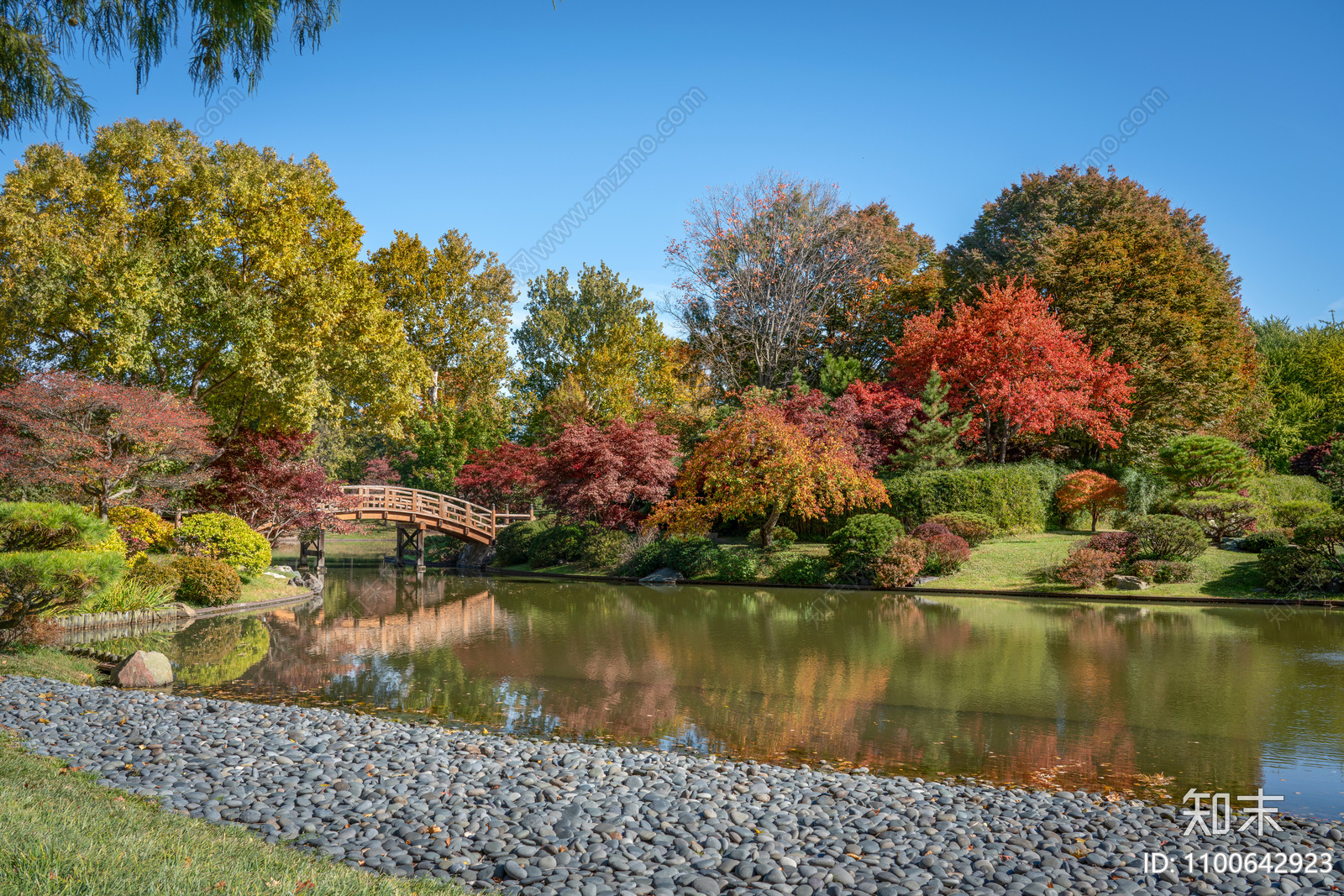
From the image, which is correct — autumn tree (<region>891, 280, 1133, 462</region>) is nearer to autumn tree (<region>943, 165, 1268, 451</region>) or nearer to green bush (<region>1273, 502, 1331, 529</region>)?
autumn tree (<region>943, 165, 1268, 451</region>)

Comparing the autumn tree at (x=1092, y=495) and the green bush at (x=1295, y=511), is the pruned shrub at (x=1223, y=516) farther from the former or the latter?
the autumn tree at (x=1092, y=495)

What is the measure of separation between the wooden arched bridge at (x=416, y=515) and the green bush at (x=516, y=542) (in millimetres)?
677

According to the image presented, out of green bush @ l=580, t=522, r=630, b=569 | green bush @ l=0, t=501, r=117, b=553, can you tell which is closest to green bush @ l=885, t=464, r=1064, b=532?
green bush @ l=580, t=522, r=630, b=569

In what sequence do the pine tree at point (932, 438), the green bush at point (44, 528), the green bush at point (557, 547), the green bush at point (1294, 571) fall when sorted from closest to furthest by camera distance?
the green bush at point (44, 528) → the green bush at point (1294, 571) → the pine tree at point (932, 438) → the green bush at point (557, 547)

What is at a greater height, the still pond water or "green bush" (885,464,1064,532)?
"green bush" (885,464,1064,532)

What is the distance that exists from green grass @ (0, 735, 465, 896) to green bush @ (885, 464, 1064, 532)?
18109 millimetres

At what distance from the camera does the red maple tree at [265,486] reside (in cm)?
1862

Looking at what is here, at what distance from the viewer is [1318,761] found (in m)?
5.80

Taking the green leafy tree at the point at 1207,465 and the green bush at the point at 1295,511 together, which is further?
the green leafy tree at the point at 1207,465

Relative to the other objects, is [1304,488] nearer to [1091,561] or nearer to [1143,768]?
[1091,561]

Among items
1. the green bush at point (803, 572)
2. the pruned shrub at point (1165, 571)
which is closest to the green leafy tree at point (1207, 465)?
the pruned shrub at point (1165, 571)

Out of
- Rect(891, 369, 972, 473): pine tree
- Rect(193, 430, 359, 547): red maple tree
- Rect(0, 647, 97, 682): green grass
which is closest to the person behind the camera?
Rect(0, 647, 97, 682): green grass

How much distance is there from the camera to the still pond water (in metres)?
6.11

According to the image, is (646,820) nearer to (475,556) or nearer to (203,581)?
(203,581)
